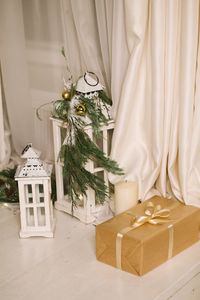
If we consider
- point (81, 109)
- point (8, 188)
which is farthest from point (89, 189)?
point (8, 188)

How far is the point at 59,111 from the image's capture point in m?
1.43

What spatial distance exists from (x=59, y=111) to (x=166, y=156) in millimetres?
323

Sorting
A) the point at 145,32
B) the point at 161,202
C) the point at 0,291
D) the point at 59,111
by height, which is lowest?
the point at 0,291

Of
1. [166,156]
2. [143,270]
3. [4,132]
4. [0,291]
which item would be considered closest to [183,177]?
[166,156]

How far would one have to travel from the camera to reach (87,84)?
4.59 feet

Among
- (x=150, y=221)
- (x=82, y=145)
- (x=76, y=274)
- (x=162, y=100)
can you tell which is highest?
(x=162, y=100)

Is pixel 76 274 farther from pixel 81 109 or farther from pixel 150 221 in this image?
pixel 81 109

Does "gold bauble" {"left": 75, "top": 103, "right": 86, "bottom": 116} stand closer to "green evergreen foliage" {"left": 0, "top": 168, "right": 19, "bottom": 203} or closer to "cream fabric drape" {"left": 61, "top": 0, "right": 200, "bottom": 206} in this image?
"cream fabric drape" {"left": 61, "top": 0, "right": 200, "bottom": 206}

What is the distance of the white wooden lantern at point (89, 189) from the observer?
1443 millimetres

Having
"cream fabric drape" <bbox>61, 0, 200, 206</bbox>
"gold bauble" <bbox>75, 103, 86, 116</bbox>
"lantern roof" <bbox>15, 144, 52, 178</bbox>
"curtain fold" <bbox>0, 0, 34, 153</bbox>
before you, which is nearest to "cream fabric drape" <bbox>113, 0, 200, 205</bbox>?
"cream fabric drape" <bbox>61, 0, 200, 206</bbox>

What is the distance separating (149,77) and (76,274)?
1.84ft

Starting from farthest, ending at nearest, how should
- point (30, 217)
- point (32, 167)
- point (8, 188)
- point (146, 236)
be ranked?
point (8, 188), point (30, 217), point (32, 167), point (146, 236)

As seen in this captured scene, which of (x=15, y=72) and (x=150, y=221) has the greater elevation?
(x=15, y=72)

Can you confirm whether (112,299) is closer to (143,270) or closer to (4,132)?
(143,270)
